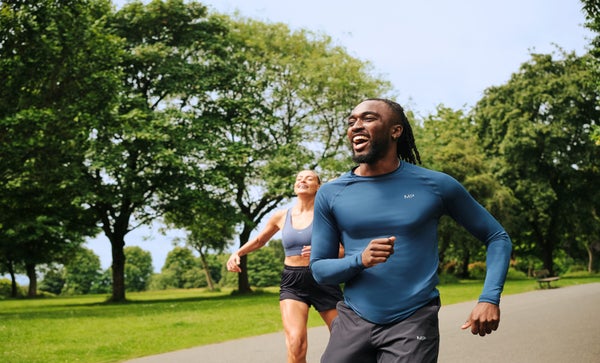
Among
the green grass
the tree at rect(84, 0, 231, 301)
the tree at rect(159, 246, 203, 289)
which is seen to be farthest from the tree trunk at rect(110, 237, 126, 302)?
the tree at rect(159, 246, 203, 289)

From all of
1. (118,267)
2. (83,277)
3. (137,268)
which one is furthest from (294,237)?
(137,268)

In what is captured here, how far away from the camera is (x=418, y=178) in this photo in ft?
10.4

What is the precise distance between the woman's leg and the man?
2.73 metres

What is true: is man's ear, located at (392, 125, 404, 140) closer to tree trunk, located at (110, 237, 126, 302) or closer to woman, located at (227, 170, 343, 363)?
woman, located at (227, 170, 343, 363)

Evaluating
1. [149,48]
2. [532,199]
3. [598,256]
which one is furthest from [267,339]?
[598,256]

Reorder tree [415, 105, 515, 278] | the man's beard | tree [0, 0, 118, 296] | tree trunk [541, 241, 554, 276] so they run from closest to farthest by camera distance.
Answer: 1. the man's beard
2. tree [0, 0, 118, 296]
3. tree [415, 105, 515, 278]
4. tree trunk [541, 241, 554, 276]

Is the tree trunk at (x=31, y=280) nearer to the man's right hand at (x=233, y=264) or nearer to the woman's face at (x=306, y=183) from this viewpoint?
the man's right hand at (x=233, y=264)

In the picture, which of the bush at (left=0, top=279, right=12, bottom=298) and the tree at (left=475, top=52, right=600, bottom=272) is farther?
the bush at (left=0, top=279, right=12, bottom=298)

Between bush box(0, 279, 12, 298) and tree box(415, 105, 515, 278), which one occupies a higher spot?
tree box(415, 105, 515, 278)

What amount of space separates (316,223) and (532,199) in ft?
142

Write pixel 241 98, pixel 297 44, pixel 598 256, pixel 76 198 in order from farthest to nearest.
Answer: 1. pixel 598 256
2. pixel 297 44
3. pixel 241 98
4. pixel 76 198

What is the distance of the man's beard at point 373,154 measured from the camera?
3.14 metres

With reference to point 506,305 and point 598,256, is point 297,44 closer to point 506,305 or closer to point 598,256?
point 506,305

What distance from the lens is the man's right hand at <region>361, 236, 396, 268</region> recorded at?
2.74 meters
